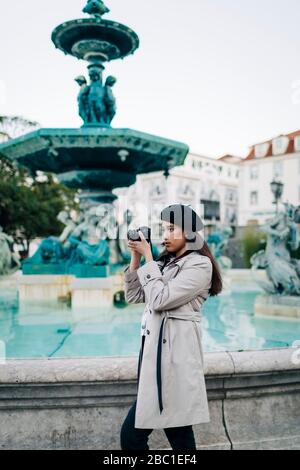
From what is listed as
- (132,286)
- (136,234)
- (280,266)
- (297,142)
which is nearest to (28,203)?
(280,266)

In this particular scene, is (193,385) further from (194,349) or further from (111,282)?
(111,282)

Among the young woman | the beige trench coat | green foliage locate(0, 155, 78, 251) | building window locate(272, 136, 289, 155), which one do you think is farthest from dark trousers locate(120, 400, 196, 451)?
building window locate(272, 136, 289, 155)

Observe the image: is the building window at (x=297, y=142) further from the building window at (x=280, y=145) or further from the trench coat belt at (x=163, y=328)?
the trench coat belt at (x=163, y=328)

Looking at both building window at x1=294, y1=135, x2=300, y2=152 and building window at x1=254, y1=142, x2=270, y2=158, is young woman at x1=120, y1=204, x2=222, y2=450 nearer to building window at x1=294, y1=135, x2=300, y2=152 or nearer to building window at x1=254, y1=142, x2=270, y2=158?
building window at x1=294, y1=135, x2=300, y2=152

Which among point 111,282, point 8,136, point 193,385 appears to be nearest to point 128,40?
point 111,282

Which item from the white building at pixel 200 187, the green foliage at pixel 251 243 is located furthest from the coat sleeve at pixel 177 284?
the white building at pixel 200 187

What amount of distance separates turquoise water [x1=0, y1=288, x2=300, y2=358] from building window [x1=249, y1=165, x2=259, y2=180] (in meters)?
44.2

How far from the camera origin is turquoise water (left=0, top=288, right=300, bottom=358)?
437 centimetres

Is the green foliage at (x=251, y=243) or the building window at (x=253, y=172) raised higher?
the building window at (x=253, y=172)

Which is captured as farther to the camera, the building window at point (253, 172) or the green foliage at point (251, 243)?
the building window at point (253, 172)

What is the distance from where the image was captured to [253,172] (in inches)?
1975

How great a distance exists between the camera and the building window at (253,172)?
49750 mm

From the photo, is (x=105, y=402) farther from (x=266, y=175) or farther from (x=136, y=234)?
(x=266, y=175)

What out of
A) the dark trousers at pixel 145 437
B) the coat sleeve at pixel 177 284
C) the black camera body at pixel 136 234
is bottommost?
the dark trousers at pixel 145 437
